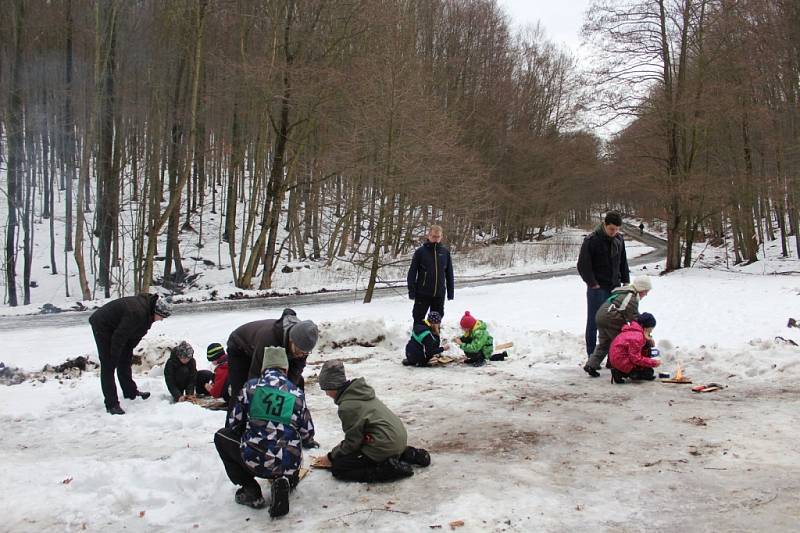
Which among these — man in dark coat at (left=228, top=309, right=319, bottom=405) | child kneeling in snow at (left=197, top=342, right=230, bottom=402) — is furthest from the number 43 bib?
child kneeling in snow at (left=197, top=342, right=230, bottom=402)

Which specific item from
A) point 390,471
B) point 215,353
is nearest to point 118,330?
point 215,353

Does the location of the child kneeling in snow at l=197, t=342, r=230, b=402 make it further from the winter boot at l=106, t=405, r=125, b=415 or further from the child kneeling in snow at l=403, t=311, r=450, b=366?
the child kneeling in snow at l=403, t=311, r=450, b=366

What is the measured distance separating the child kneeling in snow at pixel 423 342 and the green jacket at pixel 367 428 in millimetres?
4669

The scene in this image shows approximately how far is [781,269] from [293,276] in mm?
21165

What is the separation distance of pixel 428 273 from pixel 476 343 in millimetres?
1343

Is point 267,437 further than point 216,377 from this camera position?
No

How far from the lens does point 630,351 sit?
7.80 metres

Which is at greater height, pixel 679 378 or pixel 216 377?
pixel 216 377

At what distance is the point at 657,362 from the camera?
7.98 metres

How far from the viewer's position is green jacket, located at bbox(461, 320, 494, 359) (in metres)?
9.62

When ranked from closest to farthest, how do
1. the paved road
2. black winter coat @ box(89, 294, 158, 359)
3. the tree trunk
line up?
1. black winter coat @ box(89, 294, 158, 359)
2. the paved road
3. the tree trunk

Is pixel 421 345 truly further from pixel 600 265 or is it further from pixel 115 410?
pixel 115 410

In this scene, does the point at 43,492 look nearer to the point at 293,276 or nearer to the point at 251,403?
the point at 251,403

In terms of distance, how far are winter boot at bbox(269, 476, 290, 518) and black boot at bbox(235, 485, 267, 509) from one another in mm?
149
